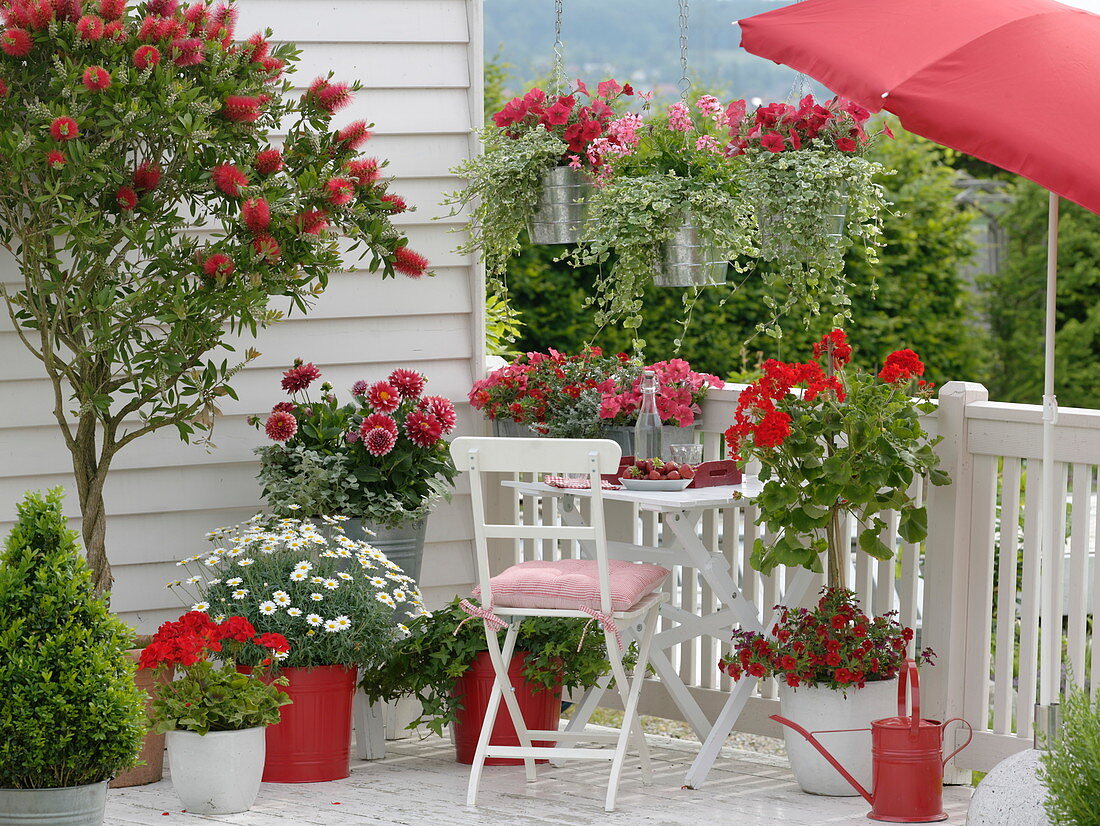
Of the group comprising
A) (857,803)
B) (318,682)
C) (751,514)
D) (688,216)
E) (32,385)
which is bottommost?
(857,803)

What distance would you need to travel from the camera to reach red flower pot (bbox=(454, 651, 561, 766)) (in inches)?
177

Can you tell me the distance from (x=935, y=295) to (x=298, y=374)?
7.96 m

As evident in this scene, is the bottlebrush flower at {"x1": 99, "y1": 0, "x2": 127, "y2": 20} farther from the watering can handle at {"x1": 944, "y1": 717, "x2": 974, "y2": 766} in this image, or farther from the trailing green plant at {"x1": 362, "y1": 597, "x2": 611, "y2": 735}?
the watering can handle at {"x1": 944, "y1": 717, "x2": 974, "y2": 766}

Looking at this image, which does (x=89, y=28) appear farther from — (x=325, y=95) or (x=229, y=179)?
(x=325, y=95)

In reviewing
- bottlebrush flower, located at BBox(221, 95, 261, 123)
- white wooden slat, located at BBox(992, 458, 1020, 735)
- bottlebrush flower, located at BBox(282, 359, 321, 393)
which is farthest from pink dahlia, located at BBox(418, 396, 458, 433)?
white wooden slat, located at BBox(992, 458, 1020, 735)

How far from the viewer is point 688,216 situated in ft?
14.9

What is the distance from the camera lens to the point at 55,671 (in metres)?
3.51

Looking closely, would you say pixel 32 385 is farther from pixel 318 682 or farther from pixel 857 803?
pixel 857 803

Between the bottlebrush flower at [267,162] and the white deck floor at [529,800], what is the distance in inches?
67.9

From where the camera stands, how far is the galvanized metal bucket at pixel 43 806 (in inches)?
140

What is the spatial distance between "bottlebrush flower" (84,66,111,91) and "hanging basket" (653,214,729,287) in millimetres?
1662

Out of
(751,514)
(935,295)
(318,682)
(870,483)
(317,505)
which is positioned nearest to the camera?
(870,483)

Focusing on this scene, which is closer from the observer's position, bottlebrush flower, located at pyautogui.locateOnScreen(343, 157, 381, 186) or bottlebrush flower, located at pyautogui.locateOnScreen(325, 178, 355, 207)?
bottlebrush flower, located at pyautogui.locateOnScreen(325, 178, 355, 207)

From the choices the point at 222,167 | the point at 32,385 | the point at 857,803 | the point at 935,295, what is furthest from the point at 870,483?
the point at 935,295
